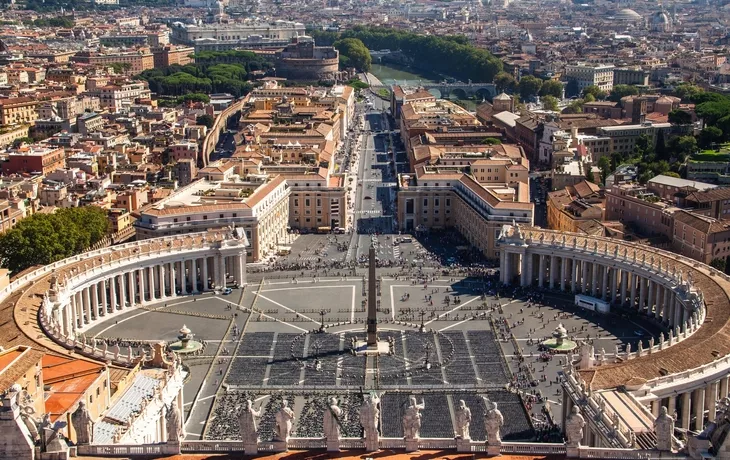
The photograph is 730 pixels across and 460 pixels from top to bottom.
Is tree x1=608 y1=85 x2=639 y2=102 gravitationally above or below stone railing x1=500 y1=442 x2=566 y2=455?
below

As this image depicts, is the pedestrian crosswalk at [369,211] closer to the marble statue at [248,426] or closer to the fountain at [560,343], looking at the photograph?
the fountain at [560,343]

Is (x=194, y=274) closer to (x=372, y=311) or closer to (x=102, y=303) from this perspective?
(x=102, y=303)

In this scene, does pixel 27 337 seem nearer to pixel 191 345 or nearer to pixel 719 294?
pixel 191 345

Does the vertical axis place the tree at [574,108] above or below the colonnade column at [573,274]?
above

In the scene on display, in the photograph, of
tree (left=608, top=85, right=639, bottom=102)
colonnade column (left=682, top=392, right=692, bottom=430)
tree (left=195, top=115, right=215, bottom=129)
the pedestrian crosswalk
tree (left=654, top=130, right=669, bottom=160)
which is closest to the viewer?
colonnade column (left=682, top=392, right=692, bottom=430)

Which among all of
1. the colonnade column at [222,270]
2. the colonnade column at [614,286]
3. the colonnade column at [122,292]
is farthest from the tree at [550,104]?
the colonnade column at [122,292]

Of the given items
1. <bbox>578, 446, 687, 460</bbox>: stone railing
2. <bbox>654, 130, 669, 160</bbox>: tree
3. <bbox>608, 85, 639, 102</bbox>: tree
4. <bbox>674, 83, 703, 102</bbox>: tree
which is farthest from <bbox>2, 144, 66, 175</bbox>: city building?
<bbox>674, 83, 703, 102</bbox>: tree

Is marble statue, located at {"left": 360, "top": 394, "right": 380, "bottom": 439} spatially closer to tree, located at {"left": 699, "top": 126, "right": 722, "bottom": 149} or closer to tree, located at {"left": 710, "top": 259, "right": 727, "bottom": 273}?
tree, located at {"left": 710, "top": 259, "right": 727, "bottom": 273}
